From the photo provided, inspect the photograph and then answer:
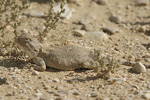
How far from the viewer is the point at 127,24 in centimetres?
941

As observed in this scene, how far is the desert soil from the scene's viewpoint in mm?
5527

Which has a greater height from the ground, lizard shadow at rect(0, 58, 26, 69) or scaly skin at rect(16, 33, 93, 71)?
scaly skin at rect(16, 33, 93, 71)

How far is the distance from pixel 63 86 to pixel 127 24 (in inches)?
171

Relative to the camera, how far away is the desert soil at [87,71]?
218 inches

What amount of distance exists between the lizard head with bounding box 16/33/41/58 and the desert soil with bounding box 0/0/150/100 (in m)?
0.28

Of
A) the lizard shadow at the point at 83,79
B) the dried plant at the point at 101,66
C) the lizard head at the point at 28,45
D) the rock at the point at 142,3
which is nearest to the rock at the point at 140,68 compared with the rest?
the dried plant at the point at 101,66

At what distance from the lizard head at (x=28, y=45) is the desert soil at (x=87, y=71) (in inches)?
11.0

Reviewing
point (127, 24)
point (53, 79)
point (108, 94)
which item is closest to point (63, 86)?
point (53, 79)

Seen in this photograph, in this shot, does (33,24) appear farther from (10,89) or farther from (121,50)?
(10,89)

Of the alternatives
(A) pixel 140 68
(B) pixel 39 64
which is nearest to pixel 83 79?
(B) pixel 39 64

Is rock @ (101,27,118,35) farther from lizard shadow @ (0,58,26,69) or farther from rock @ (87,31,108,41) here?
lizard shadow @ (0,58,26,69)

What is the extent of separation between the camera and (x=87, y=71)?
6449mm

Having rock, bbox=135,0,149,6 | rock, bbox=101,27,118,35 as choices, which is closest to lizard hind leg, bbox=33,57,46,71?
rock, bbox=101,27,118,35

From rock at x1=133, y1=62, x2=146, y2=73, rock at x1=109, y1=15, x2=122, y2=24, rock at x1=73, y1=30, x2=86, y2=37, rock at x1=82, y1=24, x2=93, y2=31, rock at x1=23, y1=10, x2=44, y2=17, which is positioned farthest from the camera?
rock at x1=109, y1=15, x2=122, y2=24
